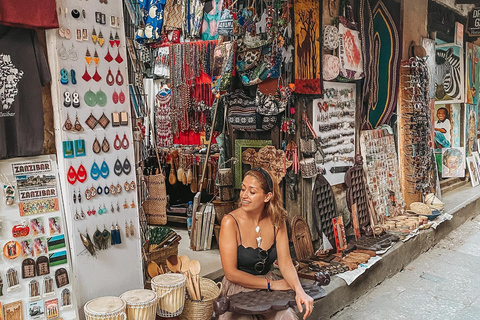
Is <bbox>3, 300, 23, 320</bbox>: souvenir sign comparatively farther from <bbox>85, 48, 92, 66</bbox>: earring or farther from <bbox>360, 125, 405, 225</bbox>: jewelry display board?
<bbox>360, 125, 405, 225</bbox>: jewelry display board

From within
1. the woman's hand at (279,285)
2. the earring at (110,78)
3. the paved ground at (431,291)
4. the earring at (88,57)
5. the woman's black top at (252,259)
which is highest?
the earring at (88,57)

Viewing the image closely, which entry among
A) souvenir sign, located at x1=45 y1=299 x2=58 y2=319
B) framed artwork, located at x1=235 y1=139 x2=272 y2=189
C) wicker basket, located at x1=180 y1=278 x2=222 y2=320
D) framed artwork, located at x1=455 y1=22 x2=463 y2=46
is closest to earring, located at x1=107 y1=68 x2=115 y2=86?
souvenir sign, located at x1=45 y1=299 x2=58 y2=319

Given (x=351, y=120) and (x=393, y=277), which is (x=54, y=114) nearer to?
(x=351, y=120)

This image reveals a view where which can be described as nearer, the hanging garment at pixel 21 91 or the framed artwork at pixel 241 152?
the hanging garment at pixel 21 91

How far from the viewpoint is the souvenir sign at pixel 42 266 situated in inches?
118

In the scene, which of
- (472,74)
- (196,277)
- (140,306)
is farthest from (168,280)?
(472,74)

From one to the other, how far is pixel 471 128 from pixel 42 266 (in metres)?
10.4

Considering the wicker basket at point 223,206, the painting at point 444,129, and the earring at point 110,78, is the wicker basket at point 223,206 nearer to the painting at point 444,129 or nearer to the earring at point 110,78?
the earring at point 110,78

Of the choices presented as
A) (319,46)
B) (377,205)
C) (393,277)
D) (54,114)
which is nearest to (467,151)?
(377,205)

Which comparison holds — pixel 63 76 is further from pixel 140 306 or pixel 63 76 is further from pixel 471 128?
pixel 471 128

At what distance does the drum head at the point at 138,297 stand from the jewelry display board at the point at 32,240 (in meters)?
0.36

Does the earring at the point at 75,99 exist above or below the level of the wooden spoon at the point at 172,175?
above

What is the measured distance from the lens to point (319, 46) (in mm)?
5070

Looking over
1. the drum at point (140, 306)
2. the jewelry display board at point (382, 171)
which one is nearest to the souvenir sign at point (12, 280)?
the drum at point (140, 306)
